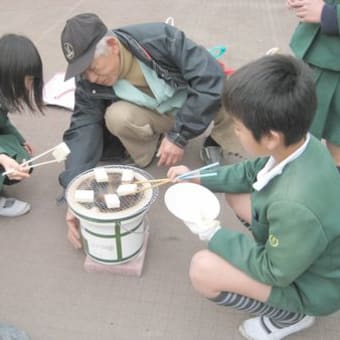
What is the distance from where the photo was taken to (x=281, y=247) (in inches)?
45.7

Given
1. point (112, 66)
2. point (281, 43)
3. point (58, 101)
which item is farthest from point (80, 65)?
point (281, 43)

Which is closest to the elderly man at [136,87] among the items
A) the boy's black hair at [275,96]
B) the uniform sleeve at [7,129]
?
the uniform sleeve at [7,129]

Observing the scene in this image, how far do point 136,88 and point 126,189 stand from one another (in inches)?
28.9

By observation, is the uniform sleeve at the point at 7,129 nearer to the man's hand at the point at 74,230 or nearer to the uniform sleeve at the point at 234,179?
the man's hand at the point at 74,230

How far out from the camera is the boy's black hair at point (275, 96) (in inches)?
44.0

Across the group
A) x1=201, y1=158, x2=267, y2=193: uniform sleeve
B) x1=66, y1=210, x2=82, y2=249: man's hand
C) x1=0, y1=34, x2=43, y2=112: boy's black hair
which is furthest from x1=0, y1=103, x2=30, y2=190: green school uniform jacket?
x1=201, y1=158, x2=267, y2=193: uniform sleeve

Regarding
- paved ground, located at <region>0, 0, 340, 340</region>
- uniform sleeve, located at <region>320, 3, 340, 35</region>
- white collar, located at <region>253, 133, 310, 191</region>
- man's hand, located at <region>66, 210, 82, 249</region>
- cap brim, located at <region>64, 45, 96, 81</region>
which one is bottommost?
paved ground, located at <region>0, 0, 340, 340</region>

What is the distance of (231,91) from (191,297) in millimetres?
879

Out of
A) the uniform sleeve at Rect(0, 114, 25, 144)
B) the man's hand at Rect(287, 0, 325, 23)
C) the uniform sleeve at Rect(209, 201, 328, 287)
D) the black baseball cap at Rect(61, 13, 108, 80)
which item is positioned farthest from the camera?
the uniform sleeve at Rect(0, 114, 25, 144)

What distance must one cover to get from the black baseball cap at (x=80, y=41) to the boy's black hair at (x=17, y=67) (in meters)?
0.16

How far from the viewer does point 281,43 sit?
12.9ft

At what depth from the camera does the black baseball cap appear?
1.75 meters

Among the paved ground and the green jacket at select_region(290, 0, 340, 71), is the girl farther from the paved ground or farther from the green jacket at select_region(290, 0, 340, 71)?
the green jacket at select_region(290, 0, 340, 71)

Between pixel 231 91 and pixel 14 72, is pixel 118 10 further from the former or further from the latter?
pixel 231 91
